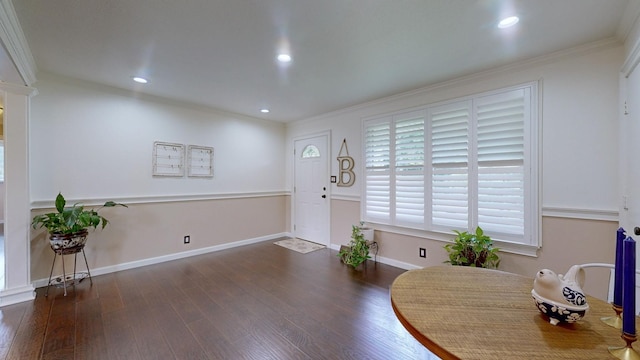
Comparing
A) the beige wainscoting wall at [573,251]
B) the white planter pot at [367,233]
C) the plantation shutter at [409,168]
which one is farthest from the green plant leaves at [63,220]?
the beige wainscoting wall at [573,251]

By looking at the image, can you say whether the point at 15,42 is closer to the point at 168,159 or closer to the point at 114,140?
the point at 114,140

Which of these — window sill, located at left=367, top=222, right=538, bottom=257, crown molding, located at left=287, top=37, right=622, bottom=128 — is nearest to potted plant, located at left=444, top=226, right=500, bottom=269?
window sill, located at left=367, top=222, right=538, bottom=257

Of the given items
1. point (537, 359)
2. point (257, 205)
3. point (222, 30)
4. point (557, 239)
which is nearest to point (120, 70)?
point (222, 30)

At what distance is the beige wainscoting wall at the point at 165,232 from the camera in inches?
131

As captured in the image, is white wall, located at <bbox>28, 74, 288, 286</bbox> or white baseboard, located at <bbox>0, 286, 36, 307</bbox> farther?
white wall, located at <bbox>28, 74, 288, 286</bbox>

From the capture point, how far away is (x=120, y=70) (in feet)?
9.55

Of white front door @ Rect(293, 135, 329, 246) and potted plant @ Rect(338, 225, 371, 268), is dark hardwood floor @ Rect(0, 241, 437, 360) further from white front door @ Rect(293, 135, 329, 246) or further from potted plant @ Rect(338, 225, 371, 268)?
white front door @ Rect(293, 135, 329, 246)

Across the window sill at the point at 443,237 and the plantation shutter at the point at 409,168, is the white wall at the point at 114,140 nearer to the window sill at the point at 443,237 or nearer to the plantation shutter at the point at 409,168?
the window sill at the point at 443,237

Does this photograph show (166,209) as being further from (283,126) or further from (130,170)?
(283,126)

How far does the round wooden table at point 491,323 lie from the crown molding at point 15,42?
3045 millimetres

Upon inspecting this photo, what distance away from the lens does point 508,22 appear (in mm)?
1999

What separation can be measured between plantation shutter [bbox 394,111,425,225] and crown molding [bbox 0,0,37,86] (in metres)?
3.73

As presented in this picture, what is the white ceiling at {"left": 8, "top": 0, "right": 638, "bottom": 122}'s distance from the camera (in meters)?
1.85

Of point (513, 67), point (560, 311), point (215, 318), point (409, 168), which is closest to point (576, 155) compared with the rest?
point (513, 67)
